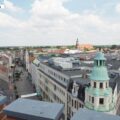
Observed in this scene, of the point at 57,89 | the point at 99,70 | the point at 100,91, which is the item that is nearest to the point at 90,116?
the point at 100,91

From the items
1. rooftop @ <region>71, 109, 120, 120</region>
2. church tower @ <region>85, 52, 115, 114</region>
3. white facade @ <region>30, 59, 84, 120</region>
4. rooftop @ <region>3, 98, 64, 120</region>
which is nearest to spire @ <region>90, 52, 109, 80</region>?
church tower @ <region>85, 52, 115, 114</region>

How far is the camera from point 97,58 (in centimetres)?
4847

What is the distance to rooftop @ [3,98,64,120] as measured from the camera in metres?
34.0

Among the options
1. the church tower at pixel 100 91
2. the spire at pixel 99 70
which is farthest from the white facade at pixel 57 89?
the spire at pixel 99 70

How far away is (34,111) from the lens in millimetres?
35219

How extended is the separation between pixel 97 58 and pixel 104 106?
9006 mm

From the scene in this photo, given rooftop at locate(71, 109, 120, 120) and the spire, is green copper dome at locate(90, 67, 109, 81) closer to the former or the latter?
the spire

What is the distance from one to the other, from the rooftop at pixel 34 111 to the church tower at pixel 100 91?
12.8 meters

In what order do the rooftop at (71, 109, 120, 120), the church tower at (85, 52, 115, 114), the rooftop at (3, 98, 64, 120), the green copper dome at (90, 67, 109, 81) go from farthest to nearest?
1. the green copper dome at (90, 67, 109, 81)
2. the church tower at (85, 52, 115, 114)
3. the rooftop at (3, 98, 64, 120)
4. the rooftop at (71, 109, 120, 120)

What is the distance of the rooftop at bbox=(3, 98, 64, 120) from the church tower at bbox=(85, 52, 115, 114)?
12.8m

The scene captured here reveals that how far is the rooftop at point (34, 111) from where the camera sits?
1339 inches

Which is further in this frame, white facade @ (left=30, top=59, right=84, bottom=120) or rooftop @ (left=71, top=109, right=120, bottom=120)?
white facade @ (left=30, top=59, right=84, bottom=120)

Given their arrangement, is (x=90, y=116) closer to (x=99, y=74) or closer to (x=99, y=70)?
(x=99, y=74)

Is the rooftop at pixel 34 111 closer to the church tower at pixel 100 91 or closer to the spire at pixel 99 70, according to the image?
the church tower at pixel 100 91
